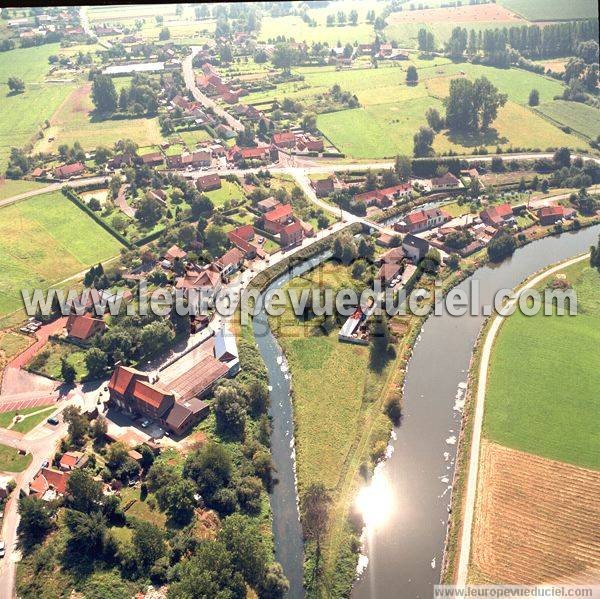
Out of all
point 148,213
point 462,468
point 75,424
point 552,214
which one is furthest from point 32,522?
point 552,214

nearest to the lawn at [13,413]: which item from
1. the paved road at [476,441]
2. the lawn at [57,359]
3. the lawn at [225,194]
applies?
the lawn at [57,359]

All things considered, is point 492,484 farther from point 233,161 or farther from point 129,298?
point 233,161

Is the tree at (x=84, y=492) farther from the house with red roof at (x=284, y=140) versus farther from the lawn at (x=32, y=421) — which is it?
the house with red roof at (x=284, y=140)

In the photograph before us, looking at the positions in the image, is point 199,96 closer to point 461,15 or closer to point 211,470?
point 461,15

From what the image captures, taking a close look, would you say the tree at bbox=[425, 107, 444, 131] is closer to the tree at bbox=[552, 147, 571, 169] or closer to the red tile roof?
the tree at bbox=[552, 147, 571, 169]

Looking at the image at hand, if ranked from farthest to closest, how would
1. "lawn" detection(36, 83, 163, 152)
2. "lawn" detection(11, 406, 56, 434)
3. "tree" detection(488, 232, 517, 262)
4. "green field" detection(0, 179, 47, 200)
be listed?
"lawn" detection(36, 83, 163, 152) → "green field" detection(0, 179, 47, 200) → "tree" detection(488, 232, 517, 262) → "lawn" detection(11, 406, 56, 434)

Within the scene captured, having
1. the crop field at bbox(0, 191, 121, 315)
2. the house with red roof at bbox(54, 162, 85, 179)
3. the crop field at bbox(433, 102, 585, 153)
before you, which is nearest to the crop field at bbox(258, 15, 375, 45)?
the crop field at bbox(433, 102, 585, 153)
